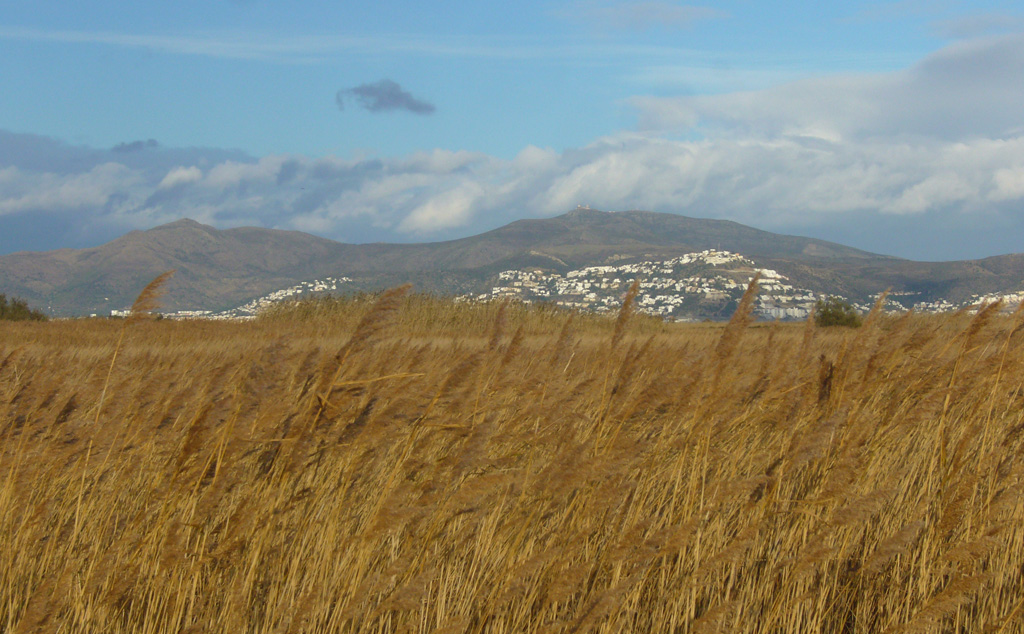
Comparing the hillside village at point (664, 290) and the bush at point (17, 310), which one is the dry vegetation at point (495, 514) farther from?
the bush at point (17, 310)

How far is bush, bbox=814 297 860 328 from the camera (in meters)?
31.4

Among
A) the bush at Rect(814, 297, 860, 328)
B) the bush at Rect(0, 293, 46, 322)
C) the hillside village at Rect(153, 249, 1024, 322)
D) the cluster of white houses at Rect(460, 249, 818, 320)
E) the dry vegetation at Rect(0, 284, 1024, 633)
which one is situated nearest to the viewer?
the dry vegetation at Rect(0, 284, 1024, 633)

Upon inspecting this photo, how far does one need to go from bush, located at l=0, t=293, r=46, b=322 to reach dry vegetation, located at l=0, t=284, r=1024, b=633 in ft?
100

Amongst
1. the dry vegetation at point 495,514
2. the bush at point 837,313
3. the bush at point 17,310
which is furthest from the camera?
the bush at point 837,313

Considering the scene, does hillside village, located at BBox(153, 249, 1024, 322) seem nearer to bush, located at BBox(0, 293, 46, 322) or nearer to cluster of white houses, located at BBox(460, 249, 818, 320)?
cluster of white houses, located at BBox(460, 249, 818, 320)

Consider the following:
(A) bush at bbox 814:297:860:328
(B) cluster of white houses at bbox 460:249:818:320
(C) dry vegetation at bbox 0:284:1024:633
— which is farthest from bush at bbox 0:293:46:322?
(A) bush at bbox 814:297:860:328

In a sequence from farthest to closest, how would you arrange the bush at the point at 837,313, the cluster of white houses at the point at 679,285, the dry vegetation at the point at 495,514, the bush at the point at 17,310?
the cluster of white houses at the point at 679,285 < the bush at the point at 837,313 < the bush at the point at 17,310 < the dry vegetation at the point at 495,514

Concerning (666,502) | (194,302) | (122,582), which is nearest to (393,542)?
(122,582)

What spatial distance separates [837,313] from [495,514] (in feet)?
108

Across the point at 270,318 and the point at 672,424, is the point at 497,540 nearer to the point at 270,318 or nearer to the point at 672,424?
the point at 672,424

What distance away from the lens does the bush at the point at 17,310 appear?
2899 cm

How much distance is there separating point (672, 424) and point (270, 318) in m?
21.5

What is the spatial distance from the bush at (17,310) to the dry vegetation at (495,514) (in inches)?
1202

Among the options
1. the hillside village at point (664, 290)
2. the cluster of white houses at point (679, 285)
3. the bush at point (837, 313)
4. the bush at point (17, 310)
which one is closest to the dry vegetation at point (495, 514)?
the hillside village at point (664, 290)
